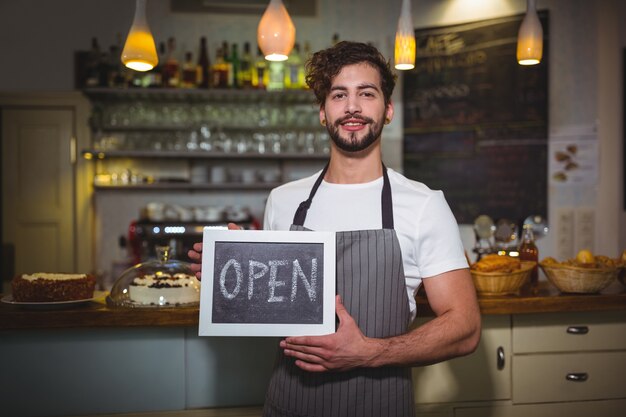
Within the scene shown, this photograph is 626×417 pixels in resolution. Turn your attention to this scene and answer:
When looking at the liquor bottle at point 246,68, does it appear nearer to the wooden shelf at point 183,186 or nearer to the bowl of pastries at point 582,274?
the wooden shelf at point 183,186

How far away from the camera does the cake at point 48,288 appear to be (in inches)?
82.0

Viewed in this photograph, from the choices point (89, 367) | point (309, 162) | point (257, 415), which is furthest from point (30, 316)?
point (309, 162)

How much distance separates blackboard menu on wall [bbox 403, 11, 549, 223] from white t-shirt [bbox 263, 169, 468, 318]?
2.92 meters

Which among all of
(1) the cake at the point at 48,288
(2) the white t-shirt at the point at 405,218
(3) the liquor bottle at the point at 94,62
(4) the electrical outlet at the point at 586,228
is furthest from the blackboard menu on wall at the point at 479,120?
(1) the cake at the point at 48,288

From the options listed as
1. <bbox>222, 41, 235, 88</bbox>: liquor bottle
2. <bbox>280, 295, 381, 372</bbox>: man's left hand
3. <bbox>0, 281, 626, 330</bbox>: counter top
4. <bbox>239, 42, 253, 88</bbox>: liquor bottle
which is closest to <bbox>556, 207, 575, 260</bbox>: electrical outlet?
<bbox>0, 281, 626, 330</bbox>: counter top

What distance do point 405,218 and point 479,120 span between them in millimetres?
3104

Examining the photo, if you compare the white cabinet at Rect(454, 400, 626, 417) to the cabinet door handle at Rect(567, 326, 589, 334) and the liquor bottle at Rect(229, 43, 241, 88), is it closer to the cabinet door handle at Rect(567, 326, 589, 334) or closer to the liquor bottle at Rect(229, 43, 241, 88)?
the cabinet door handle at Rect(567, 326, 589, 334)

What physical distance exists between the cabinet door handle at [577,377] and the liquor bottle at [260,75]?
2946 millimetres

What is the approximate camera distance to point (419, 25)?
4.63 m

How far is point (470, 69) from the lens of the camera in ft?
14.6

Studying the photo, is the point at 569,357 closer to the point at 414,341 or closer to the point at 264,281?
the point at 414,341

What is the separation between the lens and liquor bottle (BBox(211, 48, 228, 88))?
442 centimetres

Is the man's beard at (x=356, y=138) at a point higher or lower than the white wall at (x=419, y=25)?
lower

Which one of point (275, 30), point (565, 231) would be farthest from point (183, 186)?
point (565, 231)
